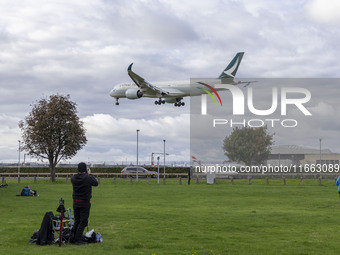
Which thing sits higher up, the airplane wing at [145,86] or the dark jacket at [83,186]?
the airplane wing at [145,86]

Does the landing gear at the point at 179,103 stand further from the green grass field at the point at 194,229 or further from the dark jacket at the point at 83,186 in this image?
the dark jacket at the point at 83,186

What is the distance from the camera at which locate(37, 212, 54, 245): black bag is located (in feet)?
40.7

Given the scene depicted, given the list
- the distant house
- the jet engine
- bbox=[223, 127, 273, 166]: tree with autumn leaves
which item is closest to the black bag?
the jet engine

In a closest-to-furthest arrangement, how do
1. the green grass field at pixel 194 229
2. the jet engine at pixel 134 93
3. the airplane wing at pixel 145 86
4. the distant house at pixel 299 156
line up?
the green grass field at pixel 194 229
the airplane wing at pixel 145 86
the jet engine at pixel 134 93
the distant house at pixel 299 156

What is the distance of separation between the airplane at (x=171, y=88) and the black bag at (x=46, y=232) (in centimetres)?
4156

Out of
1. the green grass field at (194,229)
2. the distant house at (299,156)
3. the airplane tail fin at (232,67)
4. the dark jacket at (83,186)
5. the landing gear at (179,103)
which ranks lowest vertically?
the green grass field at (194,229)

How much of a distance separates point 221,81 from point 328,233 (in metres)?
41.2

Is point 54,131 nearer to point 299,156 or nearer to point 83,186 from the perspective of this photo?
point 83,186

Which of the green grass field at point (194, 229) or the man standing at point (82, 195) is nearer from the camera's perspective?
the green grass field at point (194, 229)

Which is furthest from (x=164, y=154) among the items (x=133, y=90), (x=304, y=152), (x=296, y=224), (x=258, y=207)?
(x=304, y=152)

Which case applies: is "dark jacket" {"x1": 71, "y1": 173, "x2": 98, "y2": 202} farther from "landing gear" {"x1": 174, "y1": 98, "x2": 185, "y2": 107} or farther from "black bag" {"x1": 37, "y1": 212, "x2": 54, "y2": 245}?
"landing gear" {"x1": 174, "y1": 98, "x2": 185, "y2": 107}

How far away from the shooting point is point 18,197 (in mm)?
28625

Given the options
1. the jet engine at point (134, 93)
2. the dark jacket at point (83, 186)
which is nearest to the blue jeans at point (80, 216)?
the dark jacket at point (83, 186)

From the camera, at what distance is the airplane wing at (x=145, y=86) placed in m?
54.4
